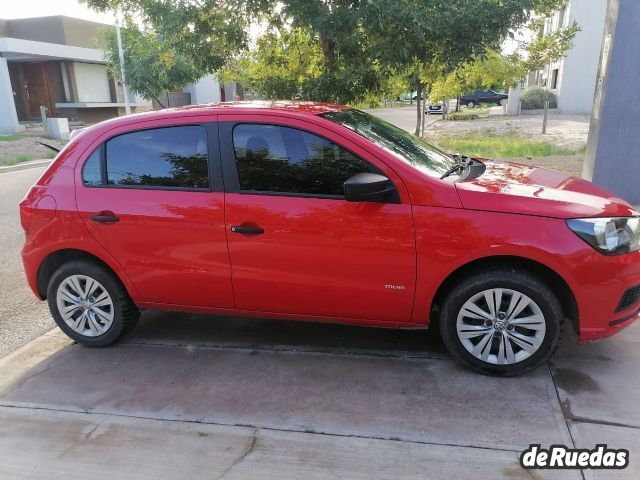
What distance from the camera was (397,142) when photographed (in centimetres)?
393

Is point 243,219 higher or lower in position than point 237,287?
higher

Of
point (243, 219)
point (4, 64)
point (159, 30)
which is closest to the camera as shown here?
point (243, 219)

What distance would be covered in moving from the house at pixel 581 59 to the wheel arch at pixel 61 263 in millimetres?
28422

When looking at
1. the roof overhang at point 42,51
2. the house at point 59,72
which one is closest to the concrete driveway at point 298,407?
the roof overhang at point 42,51

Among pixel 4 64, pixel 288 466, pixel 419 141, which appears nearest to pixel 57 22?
pixel 4 64

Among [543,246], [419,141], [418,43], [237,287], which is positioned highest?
[418,43]

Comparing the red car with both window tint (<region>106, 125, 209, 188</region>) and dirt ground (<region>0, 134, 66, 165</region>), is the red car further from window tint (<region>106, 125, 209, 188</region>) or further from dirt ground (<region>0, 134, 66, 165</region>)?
dirt ground (<region>0, 134, 66, 165</region>)

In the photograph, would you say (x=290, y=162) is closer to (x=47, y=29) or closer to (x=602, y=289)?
(x=602, y=289)

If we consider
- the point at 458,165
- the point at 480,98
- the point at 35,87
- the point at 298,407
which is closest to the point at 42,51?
the point at 35,87

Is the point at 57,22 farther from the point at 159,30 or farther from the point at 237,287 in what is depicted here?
the point at 237,287

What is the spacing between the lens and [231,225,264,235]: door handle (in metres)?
3.52

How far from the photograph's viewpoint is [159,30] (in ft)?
21.8

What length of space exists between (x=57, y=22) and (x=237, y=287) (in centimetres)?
2778

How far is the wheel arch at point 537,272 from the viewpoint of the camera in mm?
3263
